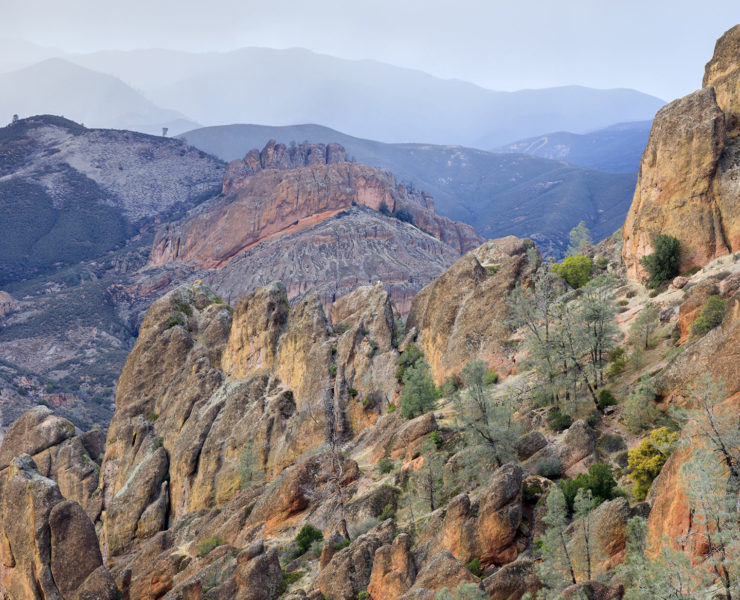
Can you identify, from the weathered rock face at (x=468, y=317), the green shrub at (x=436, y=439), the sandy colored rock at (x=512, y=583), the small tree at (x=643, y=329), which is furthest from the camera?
the weathered rock face at (x=468, y=317)

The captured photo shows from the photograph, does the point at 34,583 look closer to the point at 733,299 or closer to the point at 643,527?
the point at 643,527

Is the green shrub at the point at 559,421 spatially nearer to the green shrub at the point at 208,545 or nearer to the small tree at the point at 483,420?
the small tree at the point at 483,420

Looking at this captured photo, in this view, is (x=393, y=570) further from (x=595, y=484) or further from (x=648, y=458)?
(x=648, y=458)

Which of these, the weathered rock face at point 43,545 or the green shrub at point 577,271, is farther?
the green shrub at point 577,271

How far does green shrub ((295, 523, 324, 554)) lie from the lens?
1337 inches

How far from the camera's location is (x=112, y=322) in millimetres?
174125

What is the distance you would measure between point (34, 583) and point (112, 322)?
14389 centimetres

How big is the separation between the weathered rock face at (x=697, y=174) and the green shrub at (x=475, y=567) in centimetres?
2530

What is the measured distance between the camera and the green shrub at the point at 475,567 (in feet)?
74.3

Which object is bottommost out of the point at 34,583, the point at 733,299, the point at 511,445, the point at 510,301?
the point at 34,583

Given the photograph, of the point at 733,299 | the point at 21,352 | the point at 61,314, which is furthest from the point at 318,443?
the point at 61,314

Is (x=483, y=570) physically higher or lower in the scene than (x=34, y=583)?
higher

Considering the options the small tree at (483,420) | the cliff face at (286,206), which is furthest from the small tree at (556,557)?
the cliff face at (286,206)

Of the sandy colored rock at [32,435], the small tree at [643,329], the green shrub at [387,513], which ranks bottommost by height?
the sandy colored rock at [32,435]
